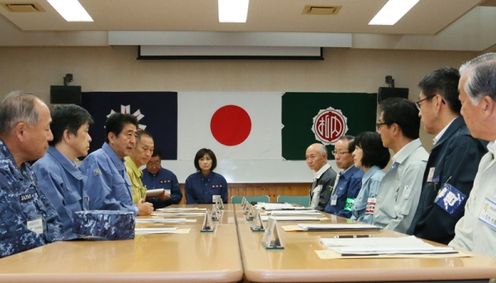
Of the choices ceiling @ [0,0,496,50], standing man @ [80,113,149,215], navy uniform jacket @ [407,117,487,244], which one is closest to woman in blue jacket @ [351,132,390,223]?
navy uniform jacket @ [407,117,487,244]

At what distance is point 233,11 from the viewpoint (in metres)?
5.82

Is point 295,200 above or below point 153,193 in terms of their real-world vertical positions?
below

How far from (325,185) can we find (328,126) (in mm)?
2297

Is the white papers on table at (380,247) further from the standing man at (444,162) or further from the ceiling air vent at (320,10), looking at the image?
the ceiling air vent at (320,10)

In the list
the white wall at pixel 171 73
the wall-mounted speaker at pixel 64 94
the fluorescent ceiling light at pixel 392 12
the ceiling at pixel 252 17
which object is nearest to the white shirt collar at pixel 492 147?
the ceiling at pixel 252 17

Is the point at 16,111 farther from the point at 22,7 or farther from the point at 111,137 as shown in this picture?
the point at 22,7

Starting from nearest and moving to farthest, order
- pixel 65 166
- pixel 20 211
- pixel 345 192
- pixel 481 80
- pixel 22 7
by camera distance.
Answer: pixel 481 80 < pixel 20 211 < pixel 65 166 < pixel 345 192 < pixel 22 7

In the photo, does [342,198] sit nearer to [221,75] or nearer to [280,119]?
[280,119]

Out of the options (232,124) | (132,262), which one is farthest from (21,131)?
(232,124)

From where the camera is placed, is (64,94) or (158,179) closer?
(158,179)

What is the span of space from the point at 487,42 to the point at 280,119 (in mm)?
2861

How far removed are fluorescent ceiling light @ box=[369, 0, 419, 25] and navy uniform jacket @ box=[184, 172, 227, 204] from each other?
2.48 m

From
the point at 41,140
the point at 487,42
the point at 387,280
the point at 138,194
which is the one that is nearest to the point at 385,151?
the point at 138,194

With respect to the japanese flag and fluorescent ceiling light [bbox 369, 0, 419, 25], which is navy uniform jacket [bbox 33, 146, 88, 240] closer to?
fluorescent ceiling light [bbox 369, 0, 419, 25]
